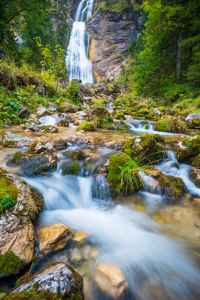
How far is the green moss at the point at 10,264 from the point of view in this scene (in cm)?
146

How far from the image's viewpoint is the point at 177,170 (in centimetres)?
400

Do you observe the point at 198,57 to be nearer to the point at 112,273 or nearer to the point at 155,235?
the point at 155,235

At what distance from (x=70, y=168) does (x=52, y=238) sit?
76.3 inches

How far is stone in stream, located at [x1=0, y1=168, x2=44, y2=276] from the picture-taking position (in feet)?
4.92

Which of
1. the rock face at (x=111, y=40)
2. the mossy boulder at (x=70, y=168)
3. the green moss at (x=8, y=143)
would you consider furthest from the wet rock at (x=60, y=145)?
the rock face at (x=111, y=40)

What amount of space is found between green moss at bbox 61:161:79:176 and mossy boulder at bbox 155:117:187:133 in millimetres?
5871

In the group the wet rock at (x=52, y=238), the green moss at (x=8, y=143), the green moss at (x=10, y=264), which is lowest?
the wet rock at (x=52, y=238)

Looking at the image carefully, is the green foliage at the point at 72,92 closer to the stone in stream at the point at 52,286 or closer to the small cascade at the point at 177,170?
the small cascade at the point at 177,170

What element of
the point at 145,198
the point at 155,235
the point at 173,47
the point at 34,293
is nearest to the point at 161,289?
the point at 155,235

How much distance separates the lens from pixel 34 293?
39.9 inches

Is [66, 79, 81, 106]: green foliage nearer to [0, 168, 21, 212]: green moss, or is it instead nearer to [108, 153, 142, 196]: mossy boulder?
[108, 153, 142, 196]: mossy boulder

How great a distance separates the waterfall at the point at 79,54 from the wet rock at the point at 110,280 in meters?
31.2


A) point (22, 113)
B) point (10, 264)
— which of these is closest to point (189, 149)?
point (10, 264)

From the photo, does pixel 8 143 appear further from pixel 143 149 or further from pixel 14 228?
pixel 143 149
